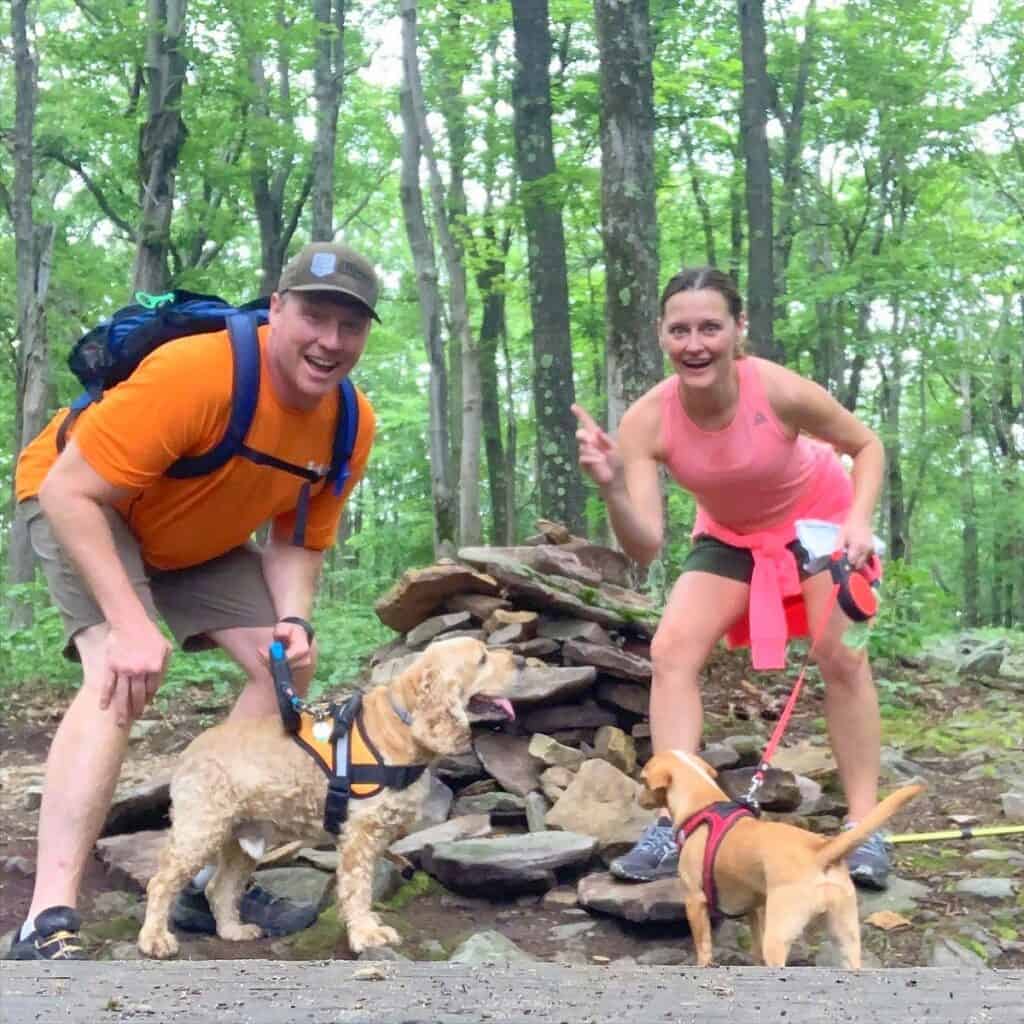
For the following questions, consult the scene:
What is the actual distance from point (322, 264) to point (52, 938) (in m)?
2.13

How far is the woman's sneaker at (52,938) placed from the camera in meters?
3.02

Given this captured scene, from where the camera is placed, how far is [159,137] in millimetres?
13086

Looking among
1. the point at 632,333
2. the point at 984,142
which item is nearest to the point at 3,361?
the point at 632,333

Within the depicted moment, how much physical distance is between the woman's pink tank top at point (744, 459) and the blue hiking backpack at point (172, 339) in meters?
1.56

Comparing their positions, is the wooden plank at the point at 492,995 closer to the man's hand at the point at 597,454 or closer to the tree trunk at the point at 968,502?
the man's hand at the point at 597,454

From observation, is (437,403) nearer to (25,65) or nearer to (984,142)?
(25,65)

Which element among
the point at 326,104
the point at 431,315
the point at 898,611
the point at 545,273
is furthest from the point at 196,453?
the point at 326,104

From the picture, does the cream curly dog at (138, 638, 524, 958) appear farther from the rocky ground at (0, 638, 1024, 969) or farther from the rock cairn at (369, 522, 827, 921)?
the rock cairn at (369, 522, 827, 921)

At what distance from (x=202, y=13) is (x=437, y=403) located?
6.51 meters

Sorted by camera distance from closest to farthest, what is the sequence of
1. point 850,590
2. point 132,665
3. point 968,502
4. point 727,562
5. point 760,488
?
point 132,665
point 850,590
point 760,488
point 727,562
point 968,502

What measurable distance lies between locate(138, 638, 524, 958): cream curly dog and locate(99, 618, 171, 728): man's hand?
48 centimetres

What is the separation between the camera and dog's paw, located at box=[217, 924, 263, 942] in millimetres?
3838

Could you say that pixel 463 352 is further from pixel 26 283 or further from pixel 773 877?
pixel 773 877

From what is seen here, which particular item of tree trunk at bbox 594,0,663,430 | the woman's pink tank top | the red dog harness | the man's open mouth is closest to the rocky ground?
the red dog harness
